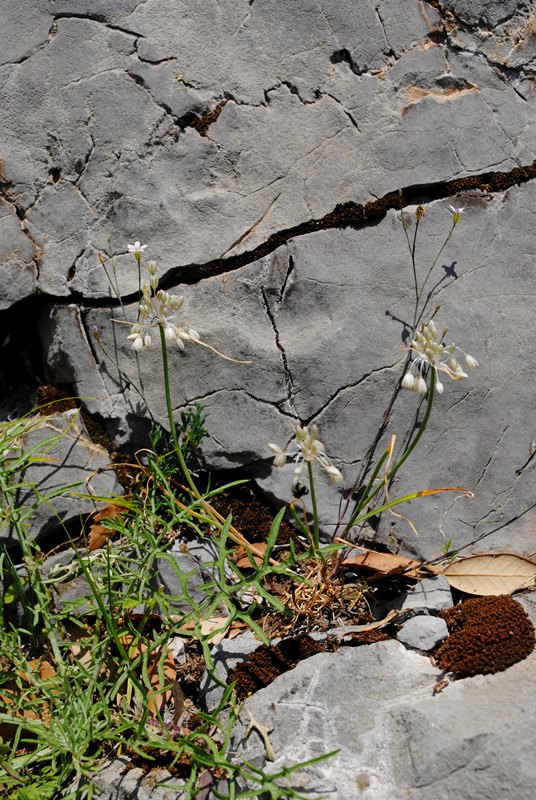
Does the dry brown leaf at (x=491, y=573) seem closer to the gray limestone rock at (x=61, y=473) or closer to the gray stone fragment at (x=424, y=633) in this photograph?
the gray stone fragment at (x=424, y=633)

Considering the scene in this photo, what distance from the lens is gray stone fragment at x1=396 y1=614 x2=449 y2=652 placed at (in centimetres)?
225

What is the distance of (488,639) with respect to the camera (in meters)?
2.15

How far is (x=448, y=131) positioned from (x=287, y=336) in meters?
0.99

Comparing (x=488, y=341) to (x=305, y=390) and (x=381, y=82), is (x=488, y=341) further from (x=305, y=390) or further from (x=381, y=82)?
(x=381, y=82)

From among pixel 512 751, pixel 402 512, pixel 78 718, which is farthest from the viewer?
pixel 402 512

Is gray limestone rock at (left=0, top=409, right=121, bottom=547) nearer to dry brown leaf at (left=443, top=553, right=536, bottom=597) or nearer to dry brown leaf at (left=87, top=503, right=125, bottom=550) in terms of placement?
dry brown leaf at (left=87, top=503, right=125, bottom=550)

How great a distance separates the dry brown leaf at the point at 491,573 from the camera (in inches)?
98.3

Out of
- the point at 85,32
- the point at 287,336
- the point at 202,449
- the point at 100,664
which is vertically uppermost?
the point at 85,32

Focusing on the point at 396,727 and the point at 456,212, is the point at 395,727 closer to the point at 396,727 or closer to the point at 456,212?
the point at 396,727

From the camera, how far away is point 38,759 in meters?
2.15

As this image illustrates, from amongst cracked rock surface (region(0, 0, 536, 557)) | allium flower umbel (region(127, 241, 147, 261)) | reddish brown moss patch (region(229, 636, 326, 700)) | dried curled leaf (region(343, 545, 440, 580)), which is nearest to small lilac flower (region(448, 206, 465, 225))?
cracked rock surface (region(0, 0, 536, 557))

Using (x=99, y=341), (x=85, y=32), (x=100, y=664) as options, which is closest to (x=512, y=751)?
(x=100, y=664)

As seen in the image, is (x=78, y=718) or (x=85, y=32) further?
(x=85, y=32)

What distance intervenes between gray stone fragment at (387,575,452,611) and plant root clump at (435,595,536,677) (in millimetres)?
112
